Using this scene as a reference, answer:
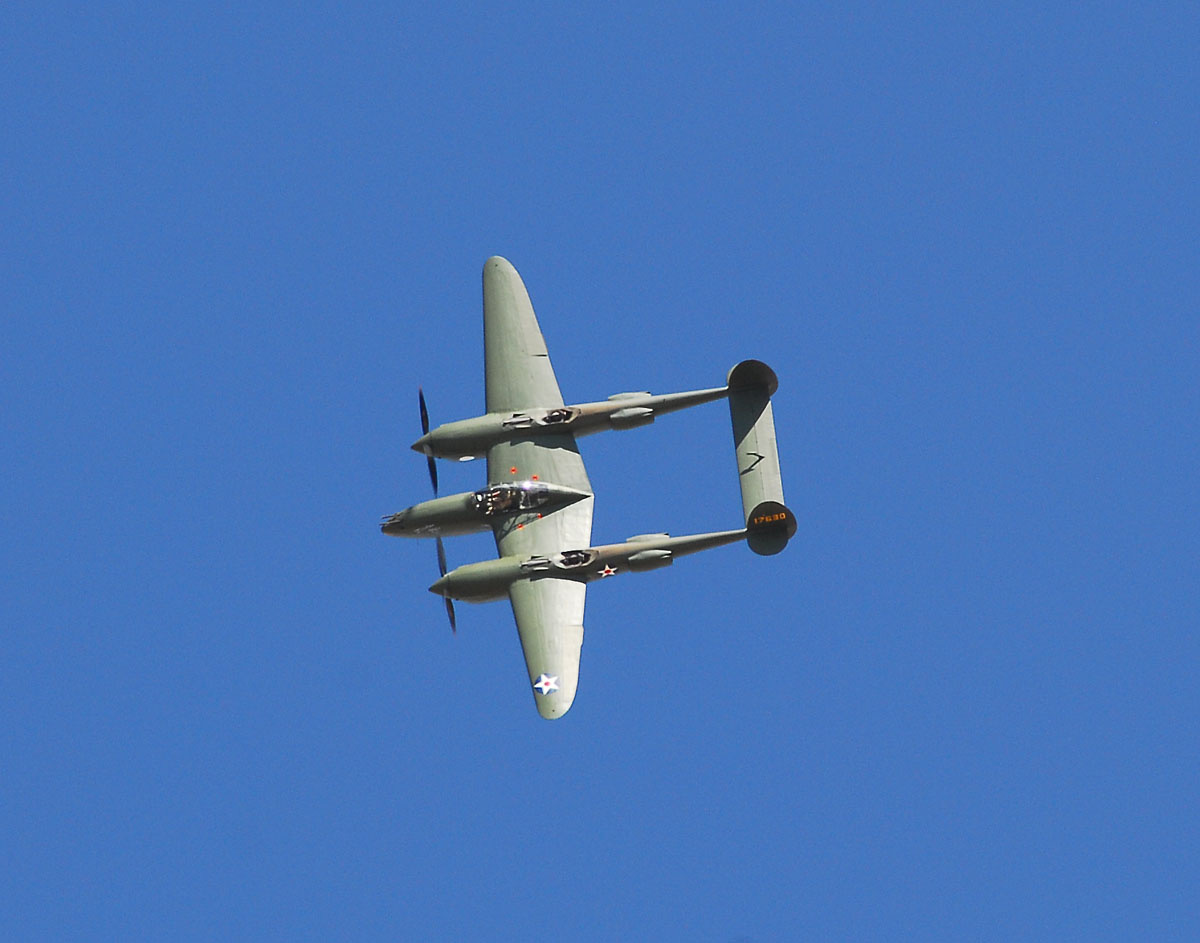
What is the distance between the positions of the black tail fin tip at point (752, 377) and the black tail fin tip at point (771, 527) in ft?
17.7

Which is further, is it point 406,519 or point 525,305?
point 525,305

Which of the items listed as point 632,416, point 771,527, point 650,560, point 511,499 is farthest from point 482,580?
point 771,527

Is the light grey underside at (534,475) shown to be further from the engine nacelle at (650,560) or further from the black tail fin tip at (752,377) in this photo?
the black tail fin tip at (752,377)

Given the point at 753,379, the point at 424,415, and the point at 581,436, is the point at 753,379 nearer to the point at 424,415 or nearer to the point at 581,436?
the point at 581,436

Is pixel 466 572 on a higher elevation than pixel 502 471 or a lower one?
lower

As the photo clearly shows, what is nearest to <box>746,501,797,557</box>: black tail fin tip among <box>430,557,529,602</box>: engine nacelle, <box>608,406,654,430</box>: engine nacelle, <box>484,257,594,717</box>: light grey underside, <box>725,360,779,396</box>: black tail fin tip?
<box>725,360,779,396</box>: black tail fin tip

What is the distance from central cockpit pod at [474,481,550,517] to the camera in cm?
6581

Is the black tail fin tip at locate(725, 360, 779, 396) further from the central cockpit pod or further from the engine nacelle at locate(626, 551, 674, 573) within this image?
the central cockpit pod

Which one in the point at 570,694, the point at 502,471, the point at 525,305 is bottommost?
the point at 570,694

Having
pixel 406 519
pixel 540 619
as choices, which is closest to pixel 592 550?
pixel 540 619

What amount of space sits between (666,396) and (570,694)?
13.2 meters

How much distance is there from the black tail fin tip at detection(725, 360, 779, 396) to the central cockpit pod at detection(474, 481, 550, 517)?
8819mm

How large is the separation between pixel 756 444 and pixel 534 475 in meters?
9.03

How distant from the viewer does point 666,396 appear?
6731cm
